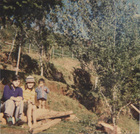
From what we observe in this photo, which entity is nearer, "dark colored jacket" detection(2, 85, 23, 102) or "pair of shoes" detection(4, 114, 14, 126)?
"pair of shoes" detection(4, 114, 14, 126)

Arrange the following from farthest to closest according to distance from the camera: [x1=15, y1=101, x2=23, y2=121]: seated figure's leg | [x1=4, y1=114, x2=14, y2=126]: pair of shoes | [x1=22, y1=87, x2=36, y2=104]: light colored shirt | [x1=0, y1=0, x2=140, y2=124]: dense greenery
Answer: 1. [x1=0, y1=0, x2=140, y2=124]: dense greenery
2. [x1=22, y1=87, x2=36, y2=104]: light colored shirt
3. [x1=15, y1=101, x2=23, y2=121]: seated figure's leg
4. [x1=4, y1=114, x2=14, y2=126]: pair of shoes

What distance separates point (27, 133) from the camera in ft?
15.9

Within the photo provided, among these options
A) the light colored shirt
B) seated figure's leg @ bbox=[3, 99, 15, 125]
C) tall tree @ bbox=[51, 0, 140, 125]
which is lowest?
seated figure's leg @ bbox=[3, 99, 15, 125]

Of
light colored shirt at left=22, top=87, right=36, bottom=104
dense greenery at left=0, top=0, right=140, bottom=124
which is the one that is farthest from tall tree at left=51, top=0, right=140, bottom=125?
light colored shirt at left=22, top=87, right=36, bottom=104

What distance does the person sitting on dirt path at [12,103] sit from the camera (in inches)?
201

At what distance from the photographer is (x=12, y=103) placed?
207 inches

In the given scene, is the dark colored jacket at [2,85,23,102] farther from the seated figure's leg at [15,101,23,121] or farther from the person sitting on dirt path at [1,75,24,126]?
the seated figure's leg at [15,101,23,121]

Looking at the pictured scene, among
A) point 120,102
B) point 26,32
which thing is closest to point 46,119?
point 120,102

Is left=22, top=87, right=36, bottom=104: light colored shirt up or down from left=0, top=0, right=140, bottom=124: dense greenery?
down

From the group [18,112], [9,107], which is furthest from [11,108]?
[18,112]

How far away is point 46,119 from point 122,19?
11109 mm

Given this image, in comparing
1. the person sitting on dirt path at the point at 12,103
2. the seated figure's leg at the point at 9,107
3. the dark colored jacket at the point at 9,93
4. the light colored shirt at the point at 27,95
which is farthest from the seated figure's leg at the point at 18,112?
the light colored shirt at the point at 27,95

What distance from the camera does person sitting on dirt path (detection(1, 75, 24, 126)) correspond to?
511 centimetres

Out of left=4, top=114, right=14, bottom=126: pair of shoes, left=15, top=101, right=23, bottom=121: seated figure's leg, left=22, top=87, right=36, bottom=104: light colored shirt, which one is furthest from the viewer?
left=22, top=87, right=36, bottom=104: light colored shirt
